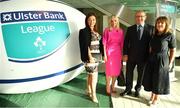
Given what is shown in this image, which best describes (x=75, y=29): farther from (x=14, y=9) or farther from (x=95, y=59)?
(x=14, y=9)

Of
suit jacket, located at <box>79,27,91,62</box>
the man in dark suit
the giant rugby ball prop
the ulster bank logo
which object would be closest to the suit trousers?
the man in dark suit

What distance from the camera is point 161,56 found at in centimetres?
367

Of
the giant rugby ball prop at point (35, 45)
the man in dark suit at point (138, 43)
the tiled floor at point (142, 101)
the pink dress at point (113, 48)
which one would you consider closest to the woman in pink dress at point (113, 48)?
the pink dress at point (113, 48)

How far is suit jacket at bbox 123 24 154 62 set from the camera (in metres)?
3.89

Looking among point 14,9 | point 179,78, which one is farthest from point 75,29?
point 179,78

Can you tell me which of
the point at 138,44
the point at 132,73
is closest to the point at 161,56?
the point at 138,44

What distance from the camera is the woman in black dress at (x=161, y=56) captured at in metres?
3.60

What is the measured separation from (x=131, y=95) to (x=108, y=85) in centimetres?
39

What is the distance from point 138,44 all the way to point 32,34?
1526 mm

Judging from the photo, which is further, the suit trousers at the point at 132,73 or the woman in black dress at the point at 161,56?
the suit trousers at the point at 132,73

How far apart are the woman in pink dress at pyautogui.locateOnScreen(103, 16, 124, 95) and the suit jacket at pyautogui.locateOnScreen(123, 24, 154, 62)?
15cm

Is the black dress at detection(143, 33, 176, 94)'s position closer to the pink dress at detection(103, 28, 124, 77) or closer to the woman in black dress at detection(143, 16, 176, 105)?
the woman in black dress at detection(143, 16, 176, 105)

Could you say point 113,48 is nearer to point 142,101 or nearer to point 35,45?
point 142,101

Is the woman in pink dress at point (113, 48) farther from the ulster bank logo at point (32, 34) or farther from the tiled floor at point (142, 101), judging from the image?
the ulster bank logo at point (32, 34)
